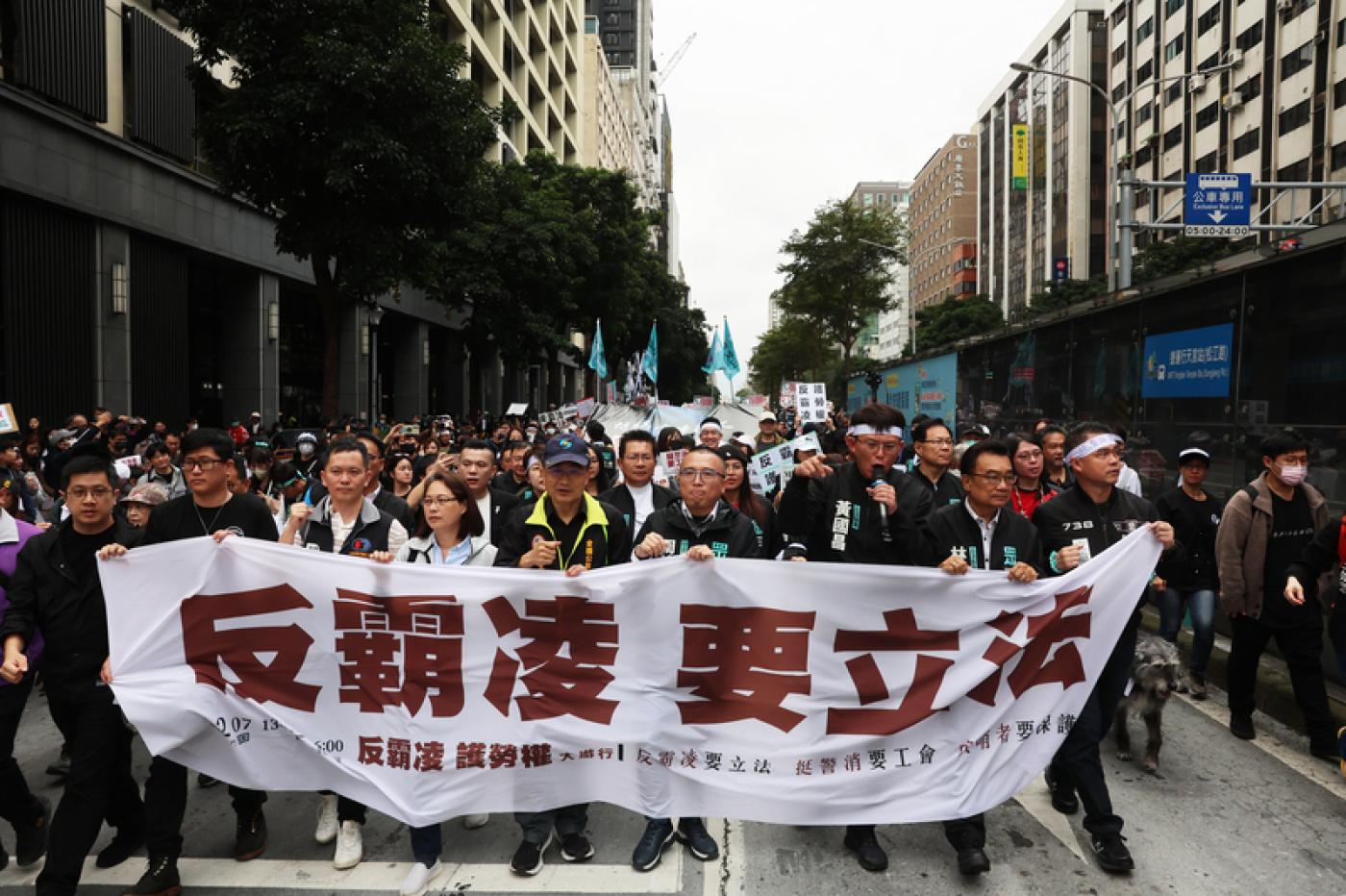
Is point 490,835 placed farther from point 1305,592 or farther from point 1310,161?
point 1310,161

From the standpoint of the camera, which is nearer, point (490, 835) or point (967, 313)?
point (490, 835)

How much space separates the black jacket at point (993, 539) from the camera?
392 cm

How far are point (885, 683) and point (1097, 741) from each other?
99 cm

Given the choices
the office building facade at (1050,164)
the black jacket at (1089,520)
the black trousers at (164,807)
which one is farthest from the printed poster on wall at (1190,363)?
the office building facade at (1050,164)

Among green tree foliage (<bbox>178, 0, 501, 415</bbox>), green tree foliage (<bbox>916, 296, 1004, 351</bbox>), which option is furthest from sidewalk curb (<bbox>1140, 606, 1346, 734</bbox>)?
green tree foliage (<bbox>916, 296, 1004, 351</bbox>)

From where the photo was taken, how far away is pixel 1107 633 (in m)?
3.84

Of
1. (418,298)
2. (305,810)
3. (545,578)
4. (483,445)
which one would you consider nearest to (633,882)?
(545,578)

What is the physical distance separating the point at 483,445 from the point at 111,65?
13.6 meters

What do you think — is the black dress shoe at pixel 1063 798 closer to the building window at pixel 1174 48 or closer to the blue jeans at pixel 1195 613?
the blue jeans at pixel 1195 613

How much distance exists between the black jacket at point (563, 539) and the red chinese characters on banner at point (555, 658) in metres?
0.23

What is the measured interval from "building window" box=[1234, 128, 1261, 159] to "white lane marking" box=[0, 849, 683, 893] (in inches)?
1851

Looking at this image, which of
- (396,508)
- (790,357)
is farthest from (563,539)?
(790,357)

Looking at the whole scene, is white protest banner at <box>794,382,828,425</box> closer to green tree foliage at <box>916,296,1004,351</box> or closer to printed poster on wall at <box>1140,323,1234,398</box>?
printed poster on wall at <box>1140,323,1234,398</box>

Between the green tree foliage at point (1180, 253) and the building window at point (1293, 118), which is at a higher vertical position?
the building window at point (1293, 118)
